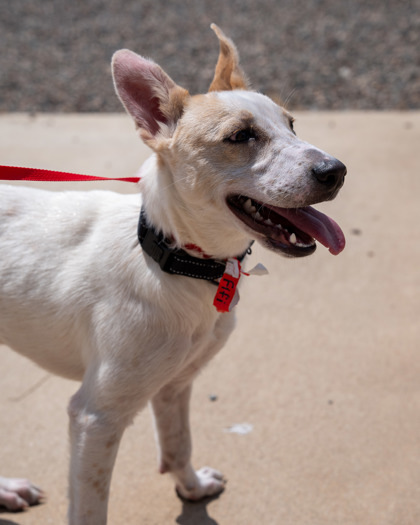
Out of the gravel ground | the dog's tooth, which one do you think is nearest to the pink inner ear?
the dog's tooth

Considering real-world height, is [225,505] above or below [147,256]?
below

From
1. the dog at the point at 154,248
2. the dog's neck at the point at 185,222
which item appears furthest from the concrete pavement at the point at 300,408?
the dog's neck at the point at 185,222

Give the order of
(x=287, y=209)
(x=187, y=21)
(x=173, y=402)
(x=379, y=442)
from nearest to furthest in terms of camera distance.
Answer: (x=287, y=209) < (x=173, y=402) < (x=379, y=442) < (x=187, y=21)

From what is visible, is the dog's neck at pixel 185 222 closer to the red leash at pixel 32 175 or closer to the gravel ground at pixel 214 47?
the red leash at pixel 32 175

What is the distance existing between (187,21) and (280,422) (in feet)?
25.9

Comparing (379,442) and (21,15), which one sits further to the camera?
(21,15)

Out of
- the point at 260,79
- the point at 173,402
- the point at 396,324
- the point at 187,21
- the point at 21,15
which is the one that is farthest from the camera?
the point at 21,15

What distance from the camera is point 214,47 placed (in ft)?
28.0

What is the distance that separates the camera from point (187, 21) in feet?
30.7

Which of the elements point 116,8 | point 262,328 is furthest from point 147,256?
point 116,8

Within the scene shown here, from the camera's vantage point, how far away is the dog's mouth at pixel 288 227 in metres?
1.99

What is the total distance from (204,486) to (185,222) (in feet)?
4.01

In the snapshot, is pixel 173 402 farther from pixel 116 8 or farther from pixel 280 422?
pixel 116 8

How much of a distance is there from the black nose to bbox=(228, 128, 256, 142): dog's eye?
29 cm
